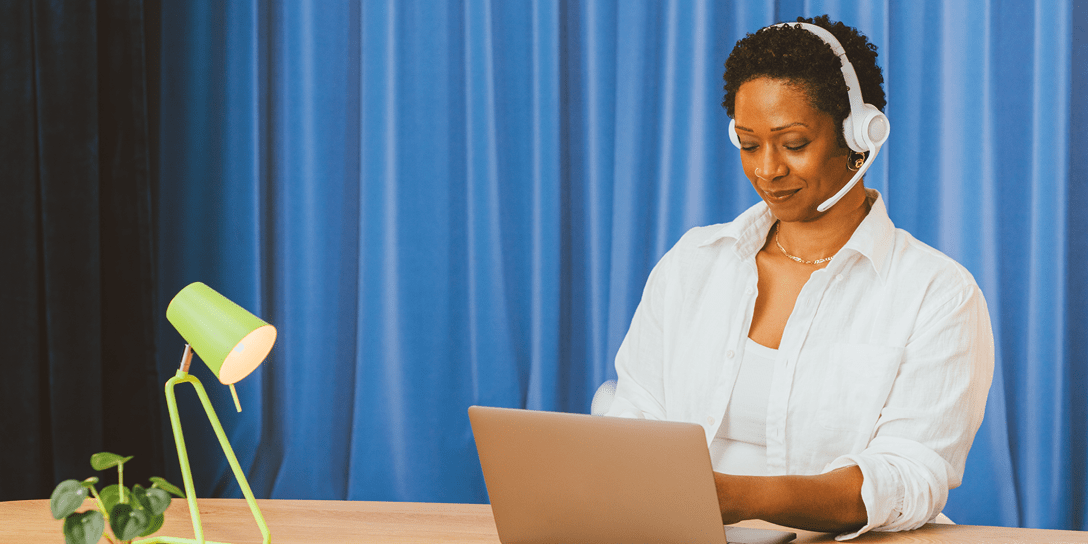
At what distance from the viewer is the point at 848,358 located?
1213mm

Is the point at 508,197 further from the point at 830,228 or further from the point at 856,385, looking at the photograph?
the point at 856,385

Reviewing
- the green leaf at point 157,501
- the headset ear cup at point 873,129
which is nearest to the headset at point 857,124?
the headset ear cup at point 873,129

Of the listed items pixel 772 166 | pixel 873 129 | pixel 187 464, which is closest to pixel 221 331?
pixel 187 464

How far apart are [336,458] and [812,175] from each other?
170 centimetres

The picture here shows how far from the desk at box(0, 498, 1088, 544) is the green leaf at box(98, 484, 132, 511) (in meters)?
0.26

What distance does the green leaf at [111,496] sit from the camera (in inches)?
27.4

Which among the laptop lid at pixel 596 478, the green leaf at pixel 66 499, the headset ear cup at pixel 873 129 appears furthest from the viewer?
the headset ear cup at pixel 873 129

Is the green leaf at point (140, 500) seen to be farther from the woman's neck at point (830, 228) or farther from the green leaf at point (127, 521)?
the woman's neck at point (830, 228)

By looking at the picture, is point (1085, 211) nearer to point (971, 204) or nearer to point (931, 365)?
point (971, 204)

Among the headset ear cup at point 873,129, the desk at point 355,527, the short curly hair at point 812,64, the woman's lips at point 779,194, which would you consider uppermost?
the short curly hair at point 812,64

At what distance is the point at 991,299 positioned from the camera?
6.96 ft

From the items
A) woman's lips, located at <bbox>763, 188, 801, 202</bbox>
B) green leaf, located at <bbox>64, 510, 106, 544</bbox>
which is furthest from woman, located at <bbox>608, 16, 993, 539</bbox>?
green leaf, located at <bbox>64, 510, 106, 544</bbox>

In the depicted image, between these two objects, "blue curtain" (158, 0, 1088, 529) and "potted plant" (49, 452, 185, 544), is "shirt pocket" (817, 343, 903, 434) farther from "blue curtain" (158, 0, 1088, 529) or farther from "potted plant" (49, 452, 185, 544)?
"blue curtain" (158, 0, 1088, 529)

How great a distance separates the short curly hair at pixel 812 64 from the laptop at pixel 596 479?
64 centimetres
